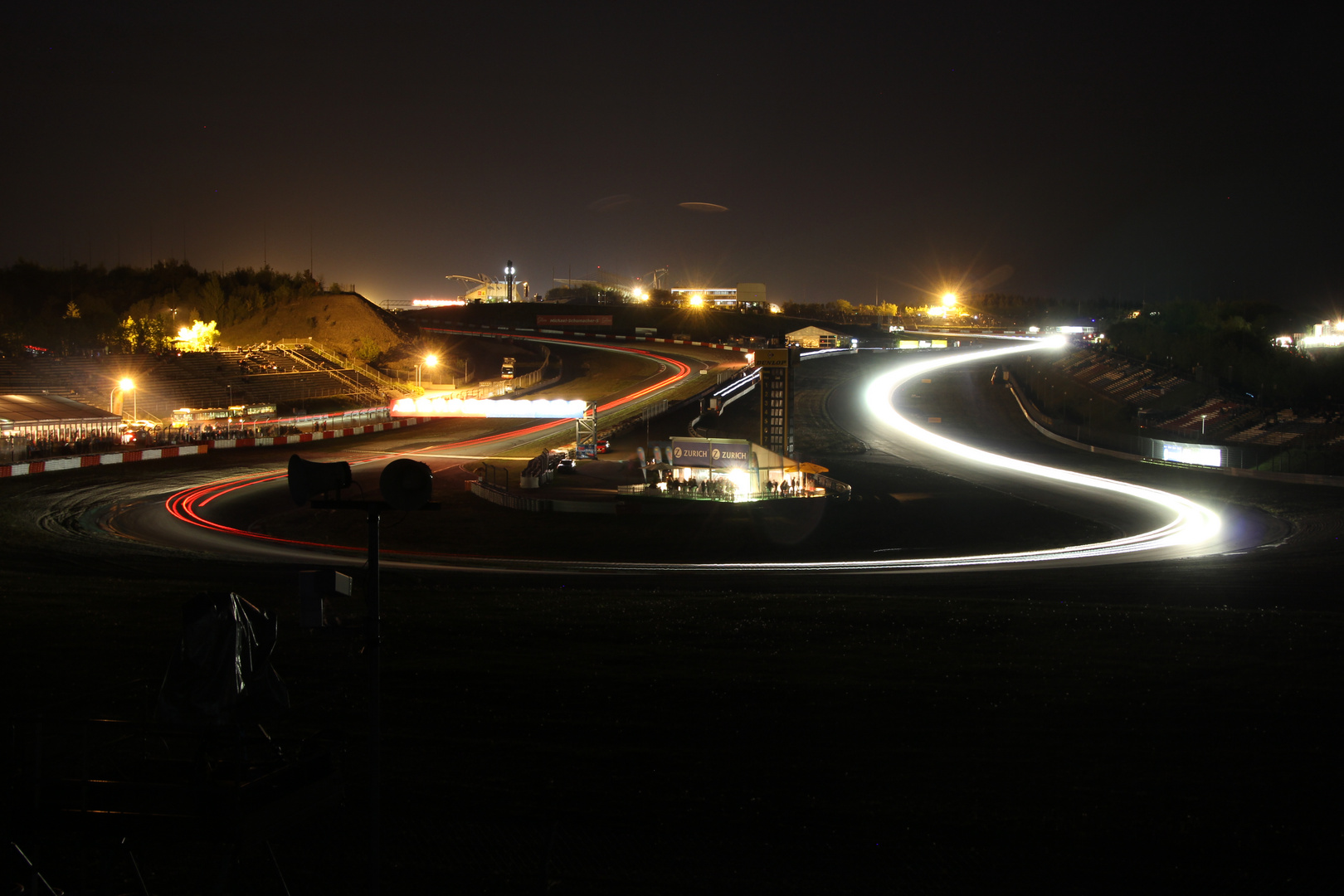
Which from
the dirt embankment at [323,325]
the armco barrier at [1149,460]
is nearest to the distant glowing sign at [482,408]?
the dirt embankment at [323,325]

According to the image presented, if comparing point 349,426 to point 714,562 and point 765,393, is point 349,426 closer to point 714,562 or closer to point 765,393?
point 765,393

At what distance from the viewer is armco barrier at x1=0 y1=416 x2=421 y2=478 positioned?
106 ft

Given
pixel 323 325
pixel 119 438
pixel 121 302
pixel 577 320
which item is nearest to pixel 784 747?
pixel 119 438

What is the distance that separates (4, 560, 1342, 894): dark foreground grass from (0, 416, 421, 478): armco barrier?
80.0 feet

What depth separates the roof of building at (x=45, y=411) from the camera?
118 ft

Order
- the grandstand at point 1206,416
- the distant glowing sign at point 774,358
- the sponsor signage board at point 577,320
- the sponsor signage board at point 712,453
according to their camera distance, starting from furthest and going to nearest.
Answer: the sponsor signage board at point 577,320
the grandstand at point 1206,416
the distant glowing sign at point 774,358
the sponsor signage board at point 712,453

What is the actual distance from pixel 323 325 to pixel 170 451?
4134 cm

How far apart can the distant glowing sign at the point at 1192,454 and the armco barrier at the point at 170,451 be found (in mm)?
37798

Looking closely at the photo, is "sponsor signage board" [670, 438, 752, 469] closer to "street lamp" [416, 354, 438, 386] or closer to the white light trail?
the white light trail

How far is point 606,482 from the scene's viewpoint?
1292 inches

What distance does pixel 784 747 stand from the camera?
770cm

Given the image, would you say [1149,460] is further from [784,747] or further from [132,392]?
[132,392]

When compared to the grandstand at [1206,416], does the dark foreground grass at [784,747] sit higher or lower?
lower

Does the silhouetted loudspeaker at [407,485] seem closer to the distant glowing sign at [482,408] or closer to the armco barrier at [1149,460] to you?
the armco barrier at [1149,460]
